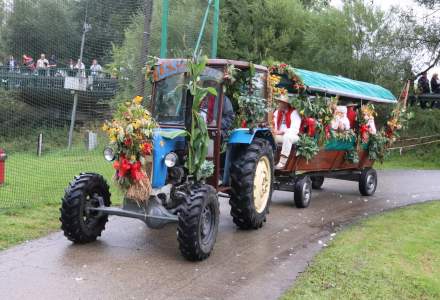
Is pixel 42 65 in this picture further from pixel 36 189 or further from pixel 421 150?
pixel 421 150

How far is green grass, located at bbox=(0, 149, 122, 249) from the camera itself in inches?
304

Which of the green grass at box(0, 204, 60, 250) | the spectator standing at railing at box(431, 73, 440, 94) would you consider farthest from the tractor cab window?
the spectator standing at railing at box(431, 73, 440, 94)

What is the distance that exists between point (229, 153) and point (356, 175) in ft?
16.9

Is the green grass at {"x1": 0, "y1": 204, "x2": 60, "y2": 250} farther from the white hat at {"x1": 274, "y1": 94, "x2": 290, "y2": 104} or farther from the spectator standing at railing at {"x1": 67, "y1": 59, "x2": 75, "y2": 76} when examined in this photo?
the white hat at {"x1": 274, "y1": 94, "x2": 290, "y2": 104}

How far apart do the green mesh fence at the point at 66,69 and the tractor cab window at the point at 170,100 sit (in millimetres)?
1644

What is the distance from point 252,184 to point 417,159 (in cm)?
1702

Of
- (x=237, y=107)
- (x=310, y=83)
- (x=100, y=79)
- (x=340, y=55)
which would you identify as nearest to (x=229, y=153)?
(x=237, y=107)

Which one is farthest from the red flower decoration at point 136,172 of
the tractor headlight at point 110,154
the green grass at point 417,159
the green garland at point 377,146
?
the green grass at point 417,159

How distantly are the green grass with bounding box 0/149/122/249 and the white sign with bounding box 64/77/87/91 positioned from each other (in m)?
1.91

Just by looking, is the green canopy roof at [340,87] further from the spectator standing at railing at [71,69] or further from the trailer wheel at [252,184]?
the spectator standing at railing at [71,69]

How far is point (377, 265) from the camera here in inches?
255

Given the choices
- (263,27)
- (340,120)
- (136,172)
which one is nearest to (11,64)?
(136,172)

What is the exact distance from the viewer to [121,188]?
21.6 feet

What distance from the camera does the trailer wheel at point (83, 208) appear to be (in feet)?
22.1
